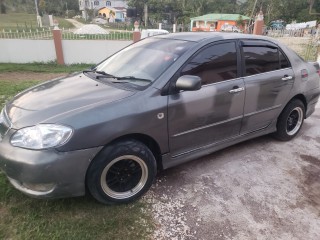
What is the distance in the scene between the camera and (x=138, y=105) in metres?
2.70

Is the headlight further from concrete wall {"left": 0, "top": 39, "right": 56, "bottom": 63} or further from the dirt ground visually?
concrete wall {"left": 0, "top": 39, "right": 56, "bottom": 63}

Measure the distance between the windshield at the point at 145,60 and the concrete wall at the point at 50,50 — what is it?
33.0 feet

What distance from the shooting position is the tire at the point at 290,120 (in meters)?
4.18

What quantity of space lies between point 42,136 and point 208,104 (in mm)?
1708

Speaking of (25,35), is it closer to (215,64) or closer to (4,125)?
(4,125)

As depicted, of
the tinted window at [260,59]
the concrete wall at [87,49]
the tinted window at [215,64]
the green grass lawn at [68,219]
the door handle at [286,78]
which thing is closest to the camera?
the green grass lawn at [68,219]

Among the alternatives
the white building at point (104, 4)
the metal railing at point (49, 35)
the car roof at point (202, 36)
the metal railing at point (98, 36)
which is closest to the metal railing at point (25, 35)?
the metal railing at point (49, 35)

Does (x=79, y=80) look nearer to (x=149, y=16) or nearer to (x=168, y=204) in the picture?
(x=168, y=204)

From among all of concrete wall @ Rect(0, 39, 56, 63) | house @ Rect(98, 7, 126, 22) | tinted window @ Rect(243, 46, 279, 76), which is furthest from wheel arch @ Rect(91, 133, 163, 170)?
house @ Rect(98, 7, 126, 22)

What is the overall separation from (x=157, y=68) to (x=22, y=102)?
4.52 ft

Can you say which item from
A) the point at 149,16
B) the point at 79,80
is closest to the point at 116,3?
the point at 149,16

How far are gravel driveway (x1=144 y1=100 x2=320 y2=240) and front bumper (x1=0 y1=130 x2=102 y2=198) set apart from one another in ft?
2.70

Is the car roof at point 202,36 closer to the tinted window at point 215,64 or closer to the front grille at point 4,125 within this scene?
the tinted window at point 215,64

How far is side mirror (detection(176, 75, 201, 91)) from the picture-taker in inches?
109
